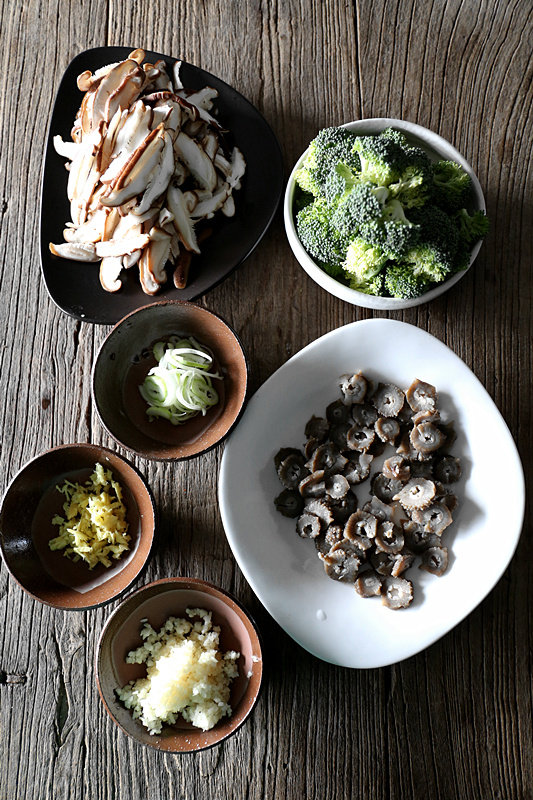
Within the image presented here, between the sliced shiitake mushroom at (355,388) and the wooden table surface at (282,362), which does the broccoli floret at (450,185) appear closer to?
the wooden table surface at (282,362)

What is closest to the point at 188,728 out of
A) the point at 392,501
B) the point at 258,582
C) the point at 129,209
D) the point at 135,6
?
the point at 258,582

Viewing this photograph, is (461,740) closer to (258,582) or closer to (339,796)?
(339,796)

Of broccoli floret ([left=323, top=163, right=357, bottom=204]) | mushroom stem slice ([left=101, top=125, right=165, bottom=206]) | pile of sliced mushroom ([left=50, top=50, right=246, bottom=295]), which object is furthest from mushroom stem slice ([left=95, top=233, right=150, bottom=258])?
broccoli floret ([left=323, top=163, right=357, bottom=204])

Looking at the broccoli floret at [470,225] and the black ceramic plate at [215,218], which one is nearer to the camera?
the broccoli floret at [470,225]

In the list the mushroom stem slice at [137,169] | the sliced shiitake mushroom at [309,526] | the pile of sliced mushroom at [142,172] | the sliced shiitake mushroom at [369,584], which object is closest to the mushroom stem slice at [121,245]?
the pile of sliced mushroom at [142,172]

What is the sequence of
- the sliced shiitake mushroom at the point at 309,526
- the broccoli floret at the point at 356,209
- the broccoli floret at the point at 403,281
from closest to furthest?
the broccoli floret at the point at 356,209, the broccoli floret at the point at 403,281, the sliced shiitake mushroom at the point at 309,526

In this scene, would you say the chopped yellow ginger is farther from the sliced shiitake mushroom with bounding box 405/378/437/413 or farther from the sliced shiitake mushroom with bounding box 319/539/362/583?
the sliced shiitake mushroom with bounding box 405/378/437/413
